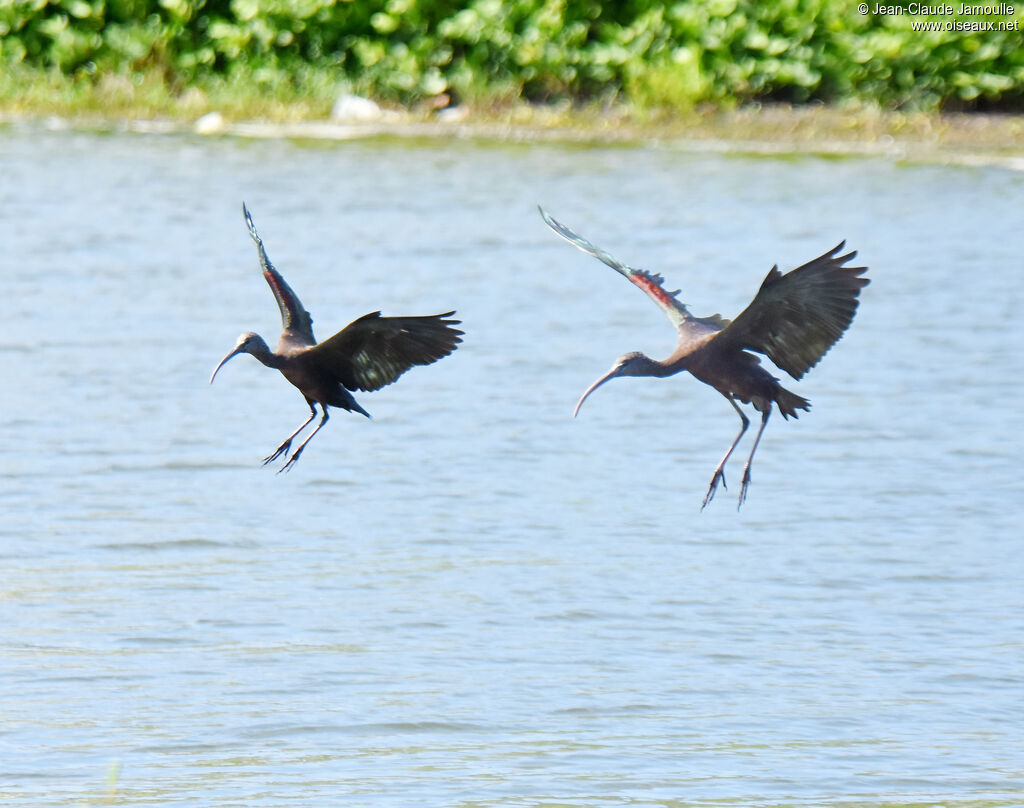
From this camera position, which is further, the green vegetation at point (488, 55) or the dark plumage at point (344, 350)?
the green vegetation at point (488, 55)

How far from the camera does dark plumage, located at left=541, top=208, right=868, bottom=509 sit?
19.5 ft

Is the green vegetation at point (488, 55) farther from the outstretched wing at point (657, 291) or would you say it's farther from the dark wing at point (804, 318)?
the outstretched wing at point (657, 291)

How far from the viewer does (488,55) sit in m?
23.3

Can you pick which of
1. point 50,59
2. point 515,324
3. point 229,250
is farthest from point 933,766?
point 50,59

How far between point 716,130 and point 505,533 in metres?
12.8

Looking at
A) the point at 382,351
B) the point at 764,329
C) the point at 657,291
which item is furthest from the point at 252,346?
the point at 764,329

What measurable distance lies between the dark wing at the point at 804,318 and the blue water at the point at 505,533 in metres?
1.98

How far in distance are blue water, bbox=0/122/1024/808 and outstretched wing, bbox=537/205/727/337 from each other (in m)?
2.06

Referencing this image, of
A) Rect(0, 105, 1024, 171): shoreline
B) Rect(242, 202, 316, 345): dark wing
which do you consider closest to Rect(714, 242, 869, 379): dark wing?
Rect(242, 202, 316, 345): dark wing

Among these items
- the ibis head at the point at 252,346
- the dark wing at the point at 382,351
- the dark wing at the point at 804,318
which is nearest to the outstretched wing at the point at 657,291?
the dark wing at the point at 804,318

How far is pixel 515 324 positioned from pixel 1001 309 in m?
3.70

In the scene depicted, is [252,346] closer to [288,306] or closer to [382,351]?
[288,306]

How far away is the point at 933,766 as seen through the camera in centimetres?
788

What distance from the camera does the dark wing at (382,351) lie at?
5.46 meters
